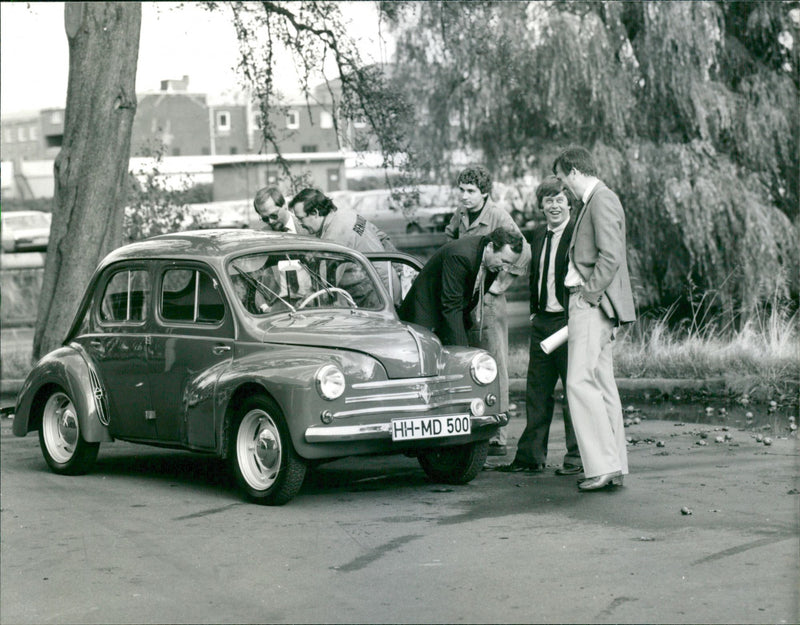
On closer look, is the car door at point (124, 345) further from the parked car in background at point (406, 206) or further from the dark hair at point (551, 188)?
the parked car in background at point (406, 206)

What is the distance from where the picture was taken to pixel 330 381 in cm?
789

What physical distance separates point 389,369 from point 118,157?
6758 mm

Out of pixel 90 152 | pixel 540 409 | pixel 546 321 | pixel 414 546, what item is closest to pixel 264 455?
pixel 414 546

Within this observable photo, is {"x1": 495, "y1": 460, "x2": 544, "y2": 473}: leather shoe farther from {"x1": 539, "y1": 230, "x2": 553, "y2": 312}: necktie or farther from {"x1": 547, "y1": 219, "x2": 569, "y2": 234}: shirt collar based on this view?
{"x1": 547, "y1": 219, "x2": 569, "y2": 234}: shirt collar

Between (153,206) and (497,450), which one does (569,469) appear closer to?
(497,450)

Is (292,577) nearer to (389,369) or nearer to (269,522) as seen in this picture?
(269,522)

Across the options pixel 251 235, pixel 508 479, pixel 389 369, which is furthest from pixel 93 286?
pixel 508 479

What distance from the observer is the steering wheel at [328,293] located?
8922 mm

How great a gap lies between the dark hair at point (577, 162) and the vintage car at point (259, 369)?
4.79 feet

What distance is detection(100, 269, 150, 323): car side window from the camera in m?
9.43

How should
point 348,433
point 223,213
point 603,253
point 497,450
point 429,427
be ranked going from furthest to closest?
point 223,213 < point 497,450 < point 429,427 < point 348,433 < point 603,253

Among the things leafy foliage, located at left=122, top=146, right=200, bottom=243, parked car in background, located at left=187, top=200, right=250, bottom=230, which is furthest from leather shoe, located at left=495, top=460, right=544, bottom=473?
parked car in background, located at left=187, top=200, right=250, bottom=230

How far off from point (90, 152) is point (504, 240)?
257 inches

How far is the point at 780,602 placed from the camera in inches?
203
